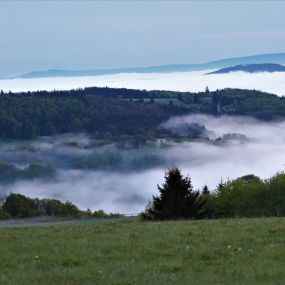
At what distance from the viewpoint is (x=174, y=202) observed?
3319 centimetres

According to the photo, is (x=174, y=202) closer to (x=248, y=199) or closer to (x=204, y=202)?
(x=204, y=202)

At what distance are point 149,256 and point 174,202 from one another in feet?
60.2

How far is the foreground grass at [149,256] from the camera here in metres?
12.7

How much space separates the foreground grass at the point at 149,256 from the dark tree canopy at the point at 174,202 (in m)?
13.0

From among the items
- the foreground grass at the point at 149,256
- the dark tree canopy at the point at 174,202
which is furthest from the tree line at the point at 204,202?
the foreground grass at the point at 149,256

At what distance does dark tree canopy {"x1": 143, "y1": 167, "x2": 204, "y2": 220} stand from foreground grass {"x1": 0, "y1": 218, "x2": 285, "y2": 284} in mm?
12958

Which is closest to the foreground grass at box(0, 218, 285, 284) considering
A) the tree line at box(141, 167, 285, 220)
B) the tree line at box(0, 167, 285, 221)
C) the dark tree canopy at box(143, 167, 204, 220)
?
the dark tree canopy at box(143, 167, 204, 220)

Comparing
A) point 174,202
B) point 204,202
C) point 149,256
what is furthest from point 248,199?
point 149,256

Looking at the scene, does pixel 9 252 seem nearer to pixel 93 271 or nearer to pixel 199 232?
pixel 93 271

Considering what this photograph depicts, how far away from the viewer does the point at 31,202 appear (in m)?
102

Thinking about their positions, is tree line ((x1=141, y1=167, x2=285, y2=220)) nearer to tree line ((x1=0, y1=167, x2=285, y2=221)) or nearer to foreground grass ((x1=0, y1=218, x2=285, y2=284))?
tree line ((x1=0, y1=167, x2=285, y2=221))

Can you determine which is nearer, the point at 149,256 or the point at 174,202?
the point at 149,256

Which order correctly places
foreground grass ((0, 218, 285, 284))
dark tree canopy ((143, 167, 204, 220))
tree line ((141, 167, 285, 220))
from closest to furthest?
foreground grass ((0, 218, 285, 284)), dark tree canopy ((143, 167, 204, 220)), tree line ((141, 167, 285, 220))

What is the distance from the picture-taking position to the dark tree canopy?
109ft
